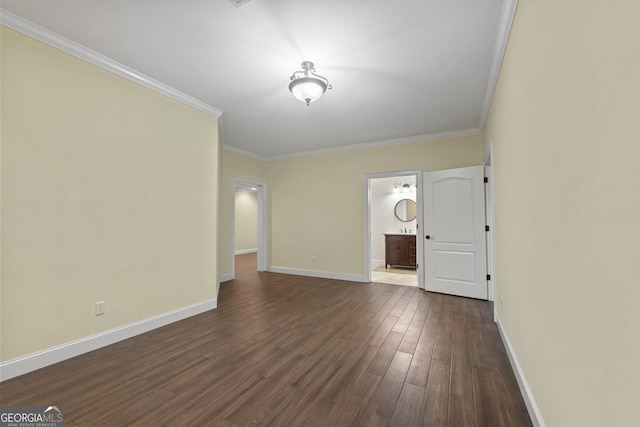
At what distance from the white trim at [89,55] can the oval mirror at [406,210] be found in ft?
18.4

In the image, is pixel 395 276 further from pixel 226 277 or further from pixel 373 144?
pixel 226 277

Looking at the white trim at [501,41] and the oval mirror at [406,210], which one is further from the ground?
the white trim at [501,41]

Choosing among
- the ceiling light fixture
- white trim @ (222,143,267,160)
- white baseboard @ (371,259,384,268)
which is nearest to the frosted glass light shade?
the ceiling light fixture

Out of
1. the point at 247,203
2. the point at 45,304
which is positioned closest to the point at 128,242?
the point at 45,304

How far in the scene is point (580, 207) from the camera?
3.22 feet

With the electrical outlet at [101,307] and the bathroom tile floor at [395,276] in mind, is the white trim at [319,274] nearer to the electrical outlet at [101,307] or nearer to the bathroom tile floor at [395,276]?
the bathroom tile floor at [395,276]

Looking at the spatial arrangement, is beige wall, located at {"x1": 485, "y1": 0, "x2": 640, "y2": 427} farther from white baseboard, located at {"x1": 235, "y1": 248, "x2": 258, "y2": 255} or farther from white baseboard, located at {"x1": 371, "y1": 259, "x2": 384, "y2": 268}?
white baseboard, located at {"x1": 235, "y1": 248, "x2": 258, "y2": 255}

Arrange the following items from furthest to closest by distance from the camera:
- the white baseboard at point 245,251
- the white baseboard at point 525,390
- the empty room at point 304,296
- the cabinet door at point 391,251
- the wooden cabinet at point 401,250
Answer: the white baseboard at point 245,251 → the cabinet door at point 391,251 → the wooden cabinet at point 401,250 → the white baseboard at point 525,390 → the empty room at point 304,296

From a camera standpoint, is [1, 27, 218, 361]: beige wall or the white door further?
the white door

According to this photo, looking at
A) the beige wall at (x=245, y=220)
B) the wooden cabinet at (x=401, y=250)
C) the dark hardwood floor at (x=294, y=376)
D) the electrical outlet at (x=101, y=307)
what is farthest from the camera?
the beige wall at (x=245, y=220)

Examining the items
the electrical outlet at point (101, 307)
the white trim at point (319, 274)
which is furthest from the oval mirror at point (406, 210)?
the electrical outlet at point (101, 307)

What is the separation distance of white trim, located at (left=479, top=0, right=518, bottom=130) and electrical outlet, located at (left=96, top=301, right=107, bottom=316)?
13.8ft

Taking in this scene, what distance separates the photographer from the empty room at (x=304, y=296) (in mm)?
939

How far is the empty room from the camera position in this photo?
94 cm
